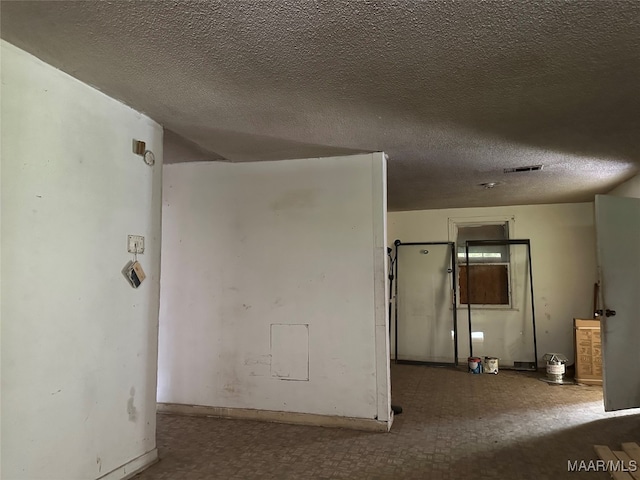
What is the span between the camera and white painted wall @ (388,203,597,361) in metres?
5.96

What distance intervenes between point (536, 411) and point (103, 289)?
13.0 ft

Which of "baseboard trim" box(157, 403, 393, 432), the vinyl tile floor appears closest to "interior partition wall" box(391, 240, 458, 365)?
the vinyl tile floor

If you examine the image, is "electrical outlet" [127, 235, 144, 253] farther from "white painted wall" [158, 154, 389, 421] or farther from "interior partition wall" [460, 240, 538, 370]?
"interior partition wall" [460, 240, 538, 370]

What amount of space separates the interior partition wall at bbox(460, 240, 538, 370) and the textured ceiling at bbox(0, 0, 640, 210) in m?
2.77

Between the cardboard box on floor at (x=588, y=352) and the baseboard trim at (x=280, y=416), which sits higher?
the cardboard box on floor at (x=588, y=352)

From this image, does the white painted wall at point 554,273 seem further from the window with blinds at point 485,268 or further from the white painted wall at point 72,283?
the white painted wall at point 72,283

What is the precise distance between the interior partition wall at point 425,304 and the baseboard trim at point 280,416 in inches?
117

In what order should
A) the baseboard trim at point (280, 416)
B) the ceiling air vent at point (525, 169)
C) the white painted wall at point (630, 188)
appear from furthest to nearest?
the white painted wall at point (630, 188) < the ceiling air vent at point (525, 169) < the baseboard trim at point (280, 416)

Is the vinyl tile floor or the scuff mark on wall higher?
the scuff mark on wall

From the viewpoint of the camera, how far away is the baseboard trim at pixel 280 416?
3.50m

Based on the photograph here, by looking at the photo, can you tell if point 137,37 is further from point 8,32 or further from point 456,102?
point 456,102

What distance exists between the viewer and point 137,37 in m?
1.92

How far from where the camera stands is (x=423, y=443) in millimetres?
3238

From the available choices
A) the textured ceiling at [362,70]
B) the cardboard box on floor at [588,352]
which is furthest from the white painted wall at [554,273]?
the textured ceiling at [362,70]
